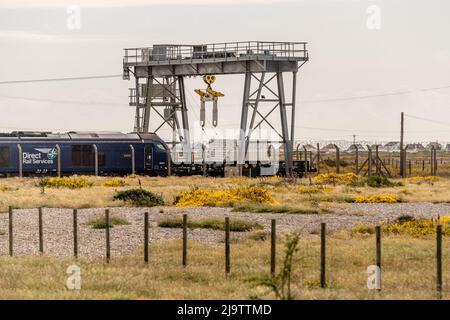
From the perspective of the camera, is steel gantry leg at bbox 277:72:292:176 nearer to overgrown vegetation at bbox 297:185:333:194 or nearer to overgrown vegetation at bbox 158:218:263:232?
overgrown vegetation at bbox 297:185:333:194

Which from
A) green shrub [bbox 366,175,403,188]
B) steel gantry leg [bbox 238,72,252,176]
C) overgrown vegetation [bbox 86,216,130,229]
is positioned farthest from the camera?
steel gantry leg [bbox 238,72,252,176]

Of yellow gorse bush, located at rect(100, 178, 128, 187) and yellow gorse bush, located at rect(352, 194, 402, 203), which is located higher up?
yellow gorse bush, located at rect(100, 178, 128, 187)

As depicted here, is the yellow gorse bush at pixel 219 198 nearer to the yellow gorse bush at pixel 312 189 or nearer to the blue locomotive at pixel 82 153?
the yellow gorse bush at pixel 312 189

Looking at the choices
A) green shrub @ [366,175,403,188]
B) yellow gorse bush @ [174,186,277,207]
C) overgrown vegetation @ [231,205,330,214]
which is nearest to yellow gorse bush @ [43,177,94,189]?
yellow gorse bush @ [174,186,277,207]

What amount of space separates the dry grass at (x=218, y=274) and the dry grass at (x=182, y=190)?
1474cm

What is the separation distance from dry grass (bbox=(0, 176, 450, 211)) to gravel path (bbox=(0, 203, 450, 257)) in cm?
225

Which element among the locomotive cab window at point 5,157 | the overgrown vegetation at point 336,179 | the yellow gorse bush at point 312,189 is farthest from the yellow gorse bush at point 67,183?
the overgrown vegetation at point 336,179

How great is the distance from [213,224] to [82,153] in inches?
1120

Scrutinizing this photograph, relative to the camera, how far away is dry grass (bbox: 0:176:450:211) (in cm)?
3978

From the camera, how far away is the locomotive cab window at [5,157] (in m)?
55.7

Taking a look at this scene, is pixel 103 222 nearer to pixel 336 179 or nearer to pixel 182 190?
pixel 182 190

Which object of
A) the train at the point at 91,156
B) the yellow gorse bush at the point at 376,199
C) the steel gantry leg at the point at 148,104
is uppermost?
the steel gantry leg at the point at 148,104

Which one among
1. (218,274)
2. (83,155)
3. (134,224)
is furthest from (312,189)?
(218,274)

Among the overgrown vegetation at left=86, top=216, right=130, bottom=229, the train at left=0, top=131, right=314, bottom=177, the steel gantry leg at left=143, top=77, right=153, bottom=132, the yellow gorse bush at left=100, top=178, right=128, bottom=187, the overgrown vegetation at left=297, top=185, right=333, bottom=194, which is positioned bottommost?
the overgrown vegetation at left=297, top=185, right=333, bottom=194
